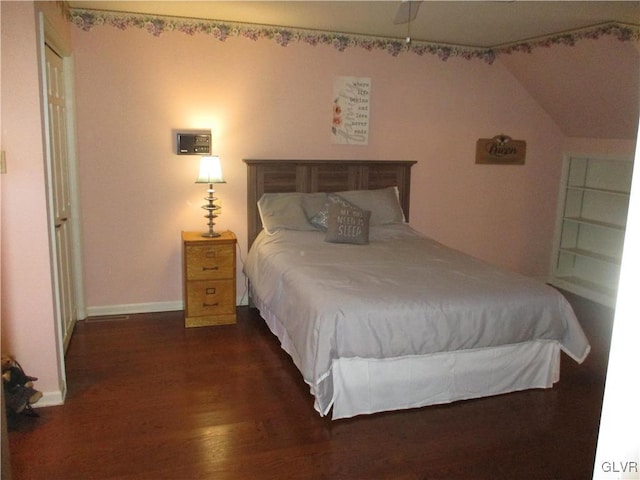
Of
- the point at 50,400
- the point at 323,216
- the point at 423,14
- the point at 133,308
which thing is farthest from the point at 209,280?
the point at 423,14

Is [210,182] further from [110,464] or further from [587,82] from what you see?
[587,82]

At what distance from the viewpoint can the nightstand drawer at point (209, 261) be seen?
377cm

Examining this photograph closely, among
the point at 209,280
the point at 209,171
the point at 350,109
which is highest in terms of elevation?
the point at 350,109

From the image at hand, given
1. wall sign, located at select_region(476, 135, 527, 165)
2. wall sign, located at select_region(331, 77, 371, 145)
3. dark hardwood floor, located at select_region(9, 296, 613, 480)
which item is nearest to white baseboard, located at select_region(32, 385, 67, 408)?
dark hardwood floor, located at select_region(9, 296, 613, 480)

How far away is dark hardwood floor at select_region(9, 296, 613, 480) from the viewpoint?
221 centimetres

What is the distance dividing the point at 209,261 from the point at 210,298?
0.94ft

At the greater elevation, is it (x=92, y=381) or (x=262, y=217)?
(x=262, y=217)

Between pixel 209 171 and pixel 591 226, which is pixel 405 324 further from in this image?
pixel 591 226

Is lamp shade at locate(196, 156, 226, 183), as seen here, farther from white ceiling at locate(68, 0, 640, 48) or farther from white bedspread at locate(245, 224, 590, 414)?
white ceiling at locate(68, 0, 640, 48)

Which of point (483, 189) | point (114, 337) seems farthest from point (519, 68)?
point (114, 337)

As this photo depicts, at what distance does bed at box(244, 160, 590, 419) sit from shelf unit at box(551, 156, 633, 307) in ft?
7.01

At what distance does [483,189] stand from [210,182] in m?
2.70

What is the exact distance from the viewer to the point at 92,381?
2932mm

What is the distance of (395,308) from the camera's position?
261 centimetres
